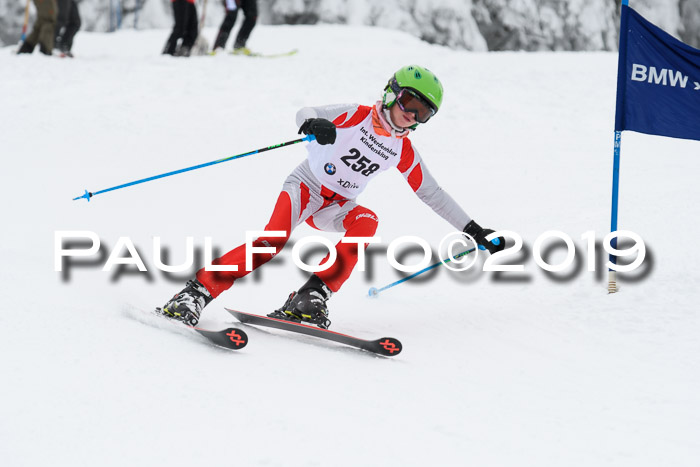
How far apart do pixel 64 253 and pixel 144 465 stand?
3.25 m

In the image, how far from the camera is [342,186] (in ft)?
13.5

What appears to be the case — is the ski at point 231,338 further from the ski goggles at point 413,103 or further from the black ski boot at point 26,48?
the black ski boot at point 26,48

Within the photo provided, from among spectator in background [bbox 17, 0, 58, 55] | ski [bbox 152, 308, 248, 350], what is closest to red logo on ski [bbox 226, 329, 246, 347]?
ski [bbox 152, 308, 248, 350]

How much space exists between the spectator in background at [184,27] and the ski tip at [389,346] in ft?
28.9

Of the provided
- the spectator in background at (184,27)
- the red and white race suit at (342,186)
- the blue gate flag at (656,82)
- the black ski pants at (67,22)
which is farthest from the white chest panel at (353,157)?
the black ski pants at (67,22)

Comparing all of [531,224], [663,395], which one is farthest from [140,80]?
[663,395]

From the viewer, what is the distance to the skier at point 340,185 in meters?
3.78

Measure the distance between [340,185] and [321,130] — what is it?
0.49m

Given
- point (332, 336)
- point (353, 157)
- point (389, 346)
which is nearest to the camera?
point (389, 346)

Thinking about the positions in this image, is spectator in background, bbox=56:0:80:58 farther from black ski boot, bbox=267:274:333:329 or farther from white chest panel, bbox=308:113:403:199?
black ski boot, bbox=267:274:333:329

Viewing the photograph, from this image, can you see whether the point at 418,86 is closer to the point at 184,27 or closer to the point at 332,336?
the point at 332,336

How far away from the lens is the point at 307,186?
13.5 ft

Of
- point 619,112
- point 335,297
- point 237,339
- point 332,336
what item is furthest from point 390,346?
point 619,112

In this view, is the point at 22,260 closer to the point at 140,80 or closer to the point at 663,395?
the point at 663,395
